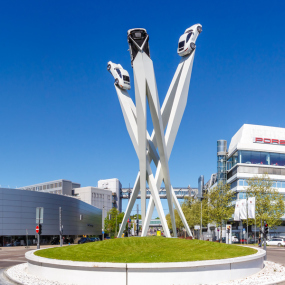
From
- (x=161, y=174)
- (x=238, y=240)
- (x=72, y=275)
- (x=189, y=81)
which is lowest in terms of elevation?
(x=238, y=240)

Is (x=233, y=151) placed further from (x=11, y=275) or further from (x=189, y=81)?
(x=11, y=275)

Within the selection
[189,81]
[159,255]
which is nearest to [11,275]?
[159,255]

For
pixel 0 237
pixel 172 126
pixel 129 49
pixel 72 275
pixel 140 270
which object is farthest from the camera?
pixel 0 237

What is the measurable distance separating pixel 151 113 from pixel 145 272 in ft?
52.2

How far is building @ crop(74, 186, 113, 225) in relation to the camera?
122m

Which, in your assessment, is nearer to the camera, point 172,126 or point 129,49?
point 129,49

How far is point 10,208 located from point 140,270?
5849 centimetres

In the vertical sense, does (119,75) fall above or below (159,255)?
above

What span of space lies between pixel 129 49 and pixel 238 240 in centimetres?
5794

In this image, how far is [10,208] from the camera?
67688 mm

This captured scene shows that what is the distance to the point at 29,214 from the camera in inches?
2790

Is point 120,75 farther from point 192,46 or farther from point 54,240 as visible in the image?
point 54,240

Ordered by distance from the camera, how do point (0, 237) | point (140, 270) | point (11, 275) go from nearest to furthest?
point (140, 270)
point (11, 275)
point (0, 237)

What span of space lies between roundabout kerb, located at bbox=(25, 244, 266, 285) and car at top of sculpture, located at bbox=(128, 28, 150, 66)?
1652 centimetres
